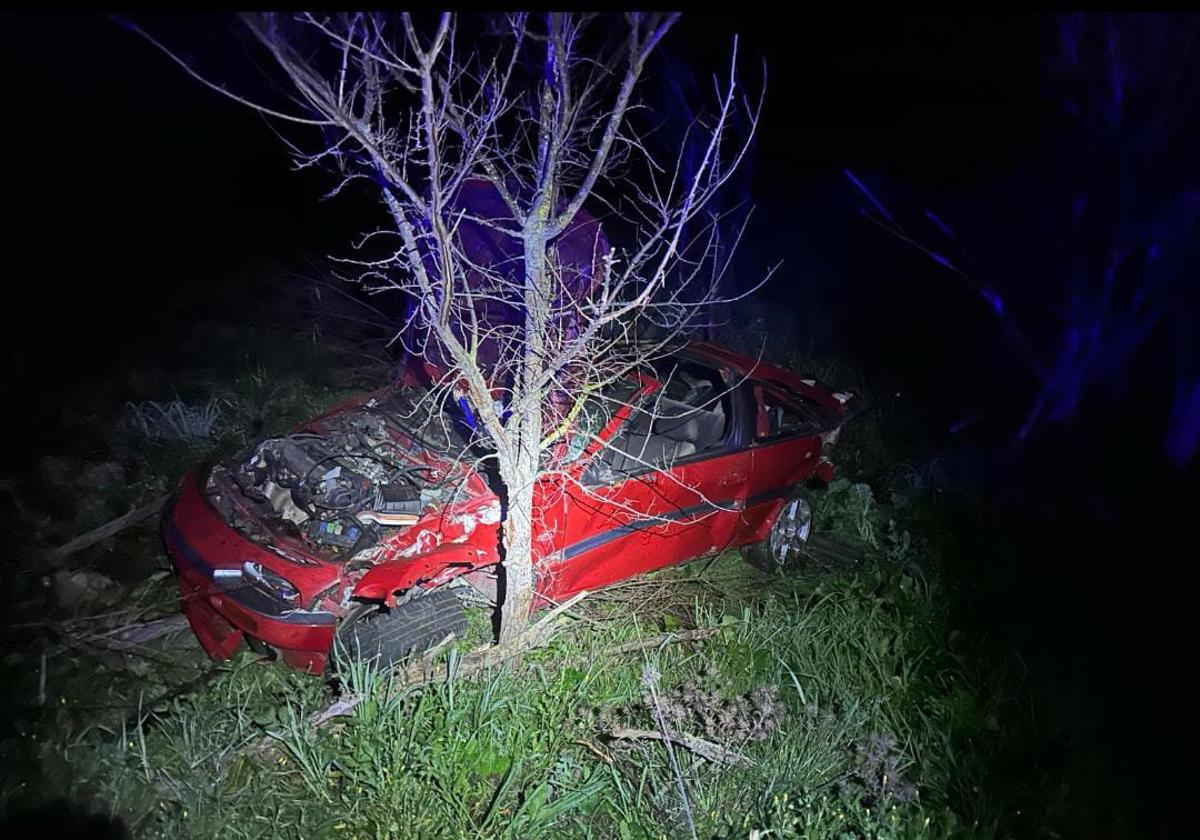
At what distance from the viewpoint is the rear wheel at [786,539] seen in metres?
5.06

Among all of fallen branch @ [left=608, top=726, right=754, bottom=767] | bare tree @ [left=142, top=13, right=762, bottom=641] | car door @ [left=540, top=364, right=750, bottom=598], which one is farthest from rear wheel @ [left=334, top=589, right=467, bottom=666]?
fallen branch @ [left=608, top=726, right=754, bottom=767]

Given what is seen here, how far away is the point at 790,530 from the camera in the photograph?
5262 mm

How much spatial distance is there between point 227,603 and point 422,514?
3.37 ft

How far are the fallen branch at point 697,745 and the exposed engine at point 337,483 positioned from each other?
156cm

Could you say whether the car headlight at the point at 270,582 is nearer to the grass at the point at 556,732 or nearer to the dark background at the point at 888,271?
the grass at the point at 556,732

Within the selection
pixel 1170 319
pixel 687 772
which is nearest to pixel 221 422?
pixel 687 772

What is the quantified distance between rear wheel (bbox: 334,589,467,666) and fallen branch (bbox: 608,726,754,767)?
→ 1.08 metres

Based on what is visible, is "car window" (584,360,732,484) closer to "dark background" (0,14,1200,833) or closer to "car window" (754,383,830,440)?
"car window" (754,383,830,440)

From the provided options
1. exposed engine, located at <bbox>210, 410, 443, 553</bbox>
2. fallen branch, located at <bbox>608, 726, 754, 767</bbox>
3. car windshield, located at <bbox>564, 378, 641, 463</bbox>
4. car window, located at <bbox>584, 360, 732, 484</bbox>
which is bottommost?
fallen branch, located at <bbox>608, 726, 754, 767</bbox>

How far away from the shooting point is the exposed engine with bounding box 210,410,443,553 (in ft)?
11.9

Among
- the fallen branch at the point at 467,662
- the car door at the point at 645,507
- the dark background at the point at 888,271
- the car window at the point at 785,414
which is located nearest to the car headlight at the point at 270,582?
the fallen branch at the point at 467,662

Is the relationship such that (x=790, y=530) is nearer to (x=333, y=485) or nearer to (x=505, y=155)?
(x=333, y=485)

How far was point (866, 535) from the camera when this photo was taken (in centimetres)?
546

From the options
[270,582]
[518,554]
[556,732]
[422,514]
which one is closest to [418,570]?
[422,514]
